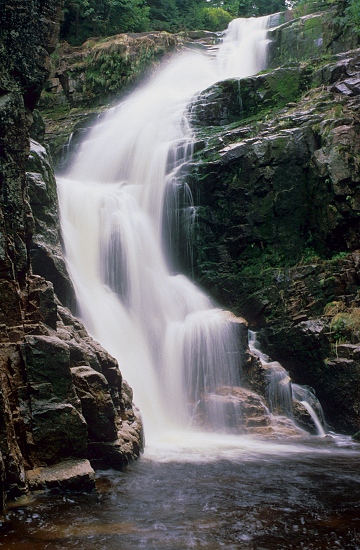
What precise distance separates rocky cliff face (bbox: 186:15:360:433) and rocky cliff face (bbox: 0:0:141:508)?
6.09 meters

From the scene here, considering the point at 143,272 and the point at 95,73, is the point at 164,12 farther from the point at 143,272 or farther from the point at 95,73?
the point at 143,272

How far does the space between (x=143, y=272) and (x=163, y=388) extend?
423 cm

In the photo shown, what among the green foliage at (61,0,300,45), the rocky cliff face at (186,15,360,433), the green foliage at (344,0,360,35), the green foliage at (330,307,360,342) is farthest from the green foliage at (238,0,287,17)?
the green foliage at (330,307,360,342)

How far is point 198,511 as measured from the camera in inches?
195

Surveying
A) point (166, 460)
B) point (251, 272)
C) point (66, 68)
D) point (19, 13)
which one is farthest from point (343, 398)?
point (66, 68)

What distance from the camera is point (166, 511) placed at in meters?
4.97

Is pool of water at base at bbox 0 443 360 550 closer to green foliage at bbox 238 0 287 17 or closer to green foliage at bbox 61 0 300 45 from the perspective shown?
green foliage at bbox 61 0 300 45

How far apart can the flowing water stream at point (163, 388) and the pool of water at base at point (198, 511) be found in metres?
0.02

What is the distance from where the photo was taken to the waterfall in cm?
1139

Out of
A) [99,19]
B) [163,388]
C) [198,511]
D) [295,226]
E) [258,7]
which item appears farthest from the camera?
[258,7]

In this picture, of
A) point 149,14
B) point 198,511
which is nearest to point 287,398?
point 198,511

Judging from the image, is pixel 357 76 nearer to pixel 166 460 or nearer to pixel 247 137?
pixel 247 137

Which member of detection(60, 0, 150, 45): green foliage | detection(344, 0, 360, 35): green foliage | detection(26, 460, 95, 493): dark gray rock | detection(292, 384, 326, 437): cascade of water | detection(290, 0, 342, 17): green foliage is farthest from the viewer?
detection(60, 0, 150, 45): green foliage

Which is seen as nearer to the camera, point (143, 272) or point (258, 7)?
point (143, 272)
